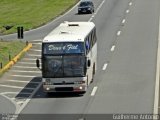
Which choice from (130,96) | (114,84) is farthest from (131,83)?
(130,96)

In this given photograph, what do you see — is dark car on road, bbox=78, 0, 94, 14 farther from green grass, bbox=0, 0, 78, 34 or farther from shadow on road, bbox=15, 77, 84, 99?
shadow on road, bbox=15, 77, 84, 99

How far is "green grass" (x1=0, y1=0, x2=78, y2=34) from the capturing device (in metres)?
65.7

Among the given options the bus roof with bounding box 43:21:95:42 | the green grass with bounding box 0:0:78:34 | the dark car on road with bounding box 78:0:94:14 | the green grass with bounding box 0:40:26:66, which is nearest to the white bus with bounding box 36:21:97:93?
the bus roof with bounding box 43:21:95:42

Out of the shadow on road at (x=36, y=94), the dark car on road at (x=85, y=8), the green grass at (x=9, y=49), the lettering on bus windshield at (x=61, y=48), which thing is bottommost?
the dark car on road at (x=85, y=8)

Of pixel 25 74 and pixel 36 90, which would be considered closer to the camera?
pixel 36 90

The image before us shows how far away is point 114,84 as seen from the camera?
33219mm

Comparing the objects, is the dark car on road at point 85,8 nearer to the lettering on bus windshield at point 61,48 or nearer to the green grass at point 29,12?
the green grass at point 29,12

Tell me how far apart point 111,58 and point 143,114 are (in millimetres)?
15772

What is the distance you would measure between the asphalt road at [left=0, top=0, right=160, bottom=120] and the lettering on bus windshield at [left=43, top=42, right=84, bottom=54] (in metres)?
2.54

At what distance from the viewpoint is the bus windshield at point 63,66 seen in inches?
1195

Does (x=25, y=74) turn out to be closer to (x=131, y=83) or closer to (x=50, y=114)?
(x=131, y=83)

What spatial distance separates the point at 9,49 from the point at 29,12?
31098mm

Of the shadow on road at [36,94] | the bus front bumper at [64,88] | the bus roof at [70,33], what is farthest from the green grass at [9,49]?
the bus front bumper at [64,88]

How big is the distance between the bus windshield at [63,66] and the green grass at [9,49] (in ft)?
35.9
